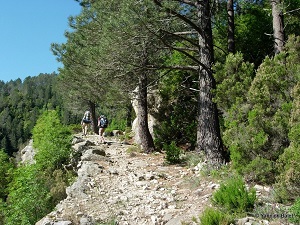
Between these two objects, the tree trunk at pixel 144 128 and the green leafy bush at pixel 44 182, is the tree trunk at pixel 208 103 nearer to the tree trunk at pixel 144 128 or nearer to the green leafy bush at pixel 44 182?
the tree trunk at pixel 144 128

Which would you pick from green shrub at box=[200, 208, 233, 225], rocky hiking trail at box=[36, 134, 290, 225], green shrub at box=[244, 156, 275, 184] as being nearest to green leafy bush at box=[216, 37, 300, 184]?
green shrub at box=[244, 156, 275, 184]

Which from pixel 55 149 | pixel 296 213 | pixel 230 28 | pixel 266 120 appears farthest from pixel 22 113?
pixel 296 213

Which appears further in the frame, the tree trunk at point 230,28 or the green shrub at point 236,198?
the tree trunk at point 230,28

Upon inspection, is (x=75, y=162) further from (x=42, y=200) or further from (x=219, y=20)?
(x=219, y=20)

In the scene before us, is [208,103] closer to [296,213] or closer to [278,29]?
[278,29]

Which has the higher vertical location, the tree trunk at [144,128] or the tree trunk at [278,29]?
the tree trunk at [278,29]

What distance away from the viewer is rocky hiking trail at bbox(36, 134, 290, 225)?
5.65m

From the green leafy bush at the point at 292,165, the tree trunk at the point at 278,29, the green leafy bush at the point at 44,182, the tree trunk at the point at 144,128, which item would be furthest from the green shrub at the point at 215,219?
the tree trunk at the point at 144,128

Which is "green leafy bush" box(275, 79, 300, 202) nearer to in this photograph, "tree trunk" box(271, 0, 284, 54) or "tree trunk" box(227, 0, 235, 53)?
"tree trunk" box(271, 0, 284, 54)

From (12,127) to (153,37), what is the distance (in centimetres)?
10213

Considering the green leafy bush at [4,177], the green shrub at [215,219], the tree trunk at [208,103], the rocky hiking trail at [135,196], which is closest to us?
the green shrub at [215,219]

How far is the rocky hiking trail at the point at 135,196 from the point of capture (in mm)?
5652

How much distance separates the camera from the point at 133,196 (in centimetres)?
673

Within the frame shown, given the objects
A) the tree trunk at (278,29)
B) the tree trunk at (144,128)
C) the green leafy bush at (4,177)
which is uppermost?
the tree trunk at (278,29)
